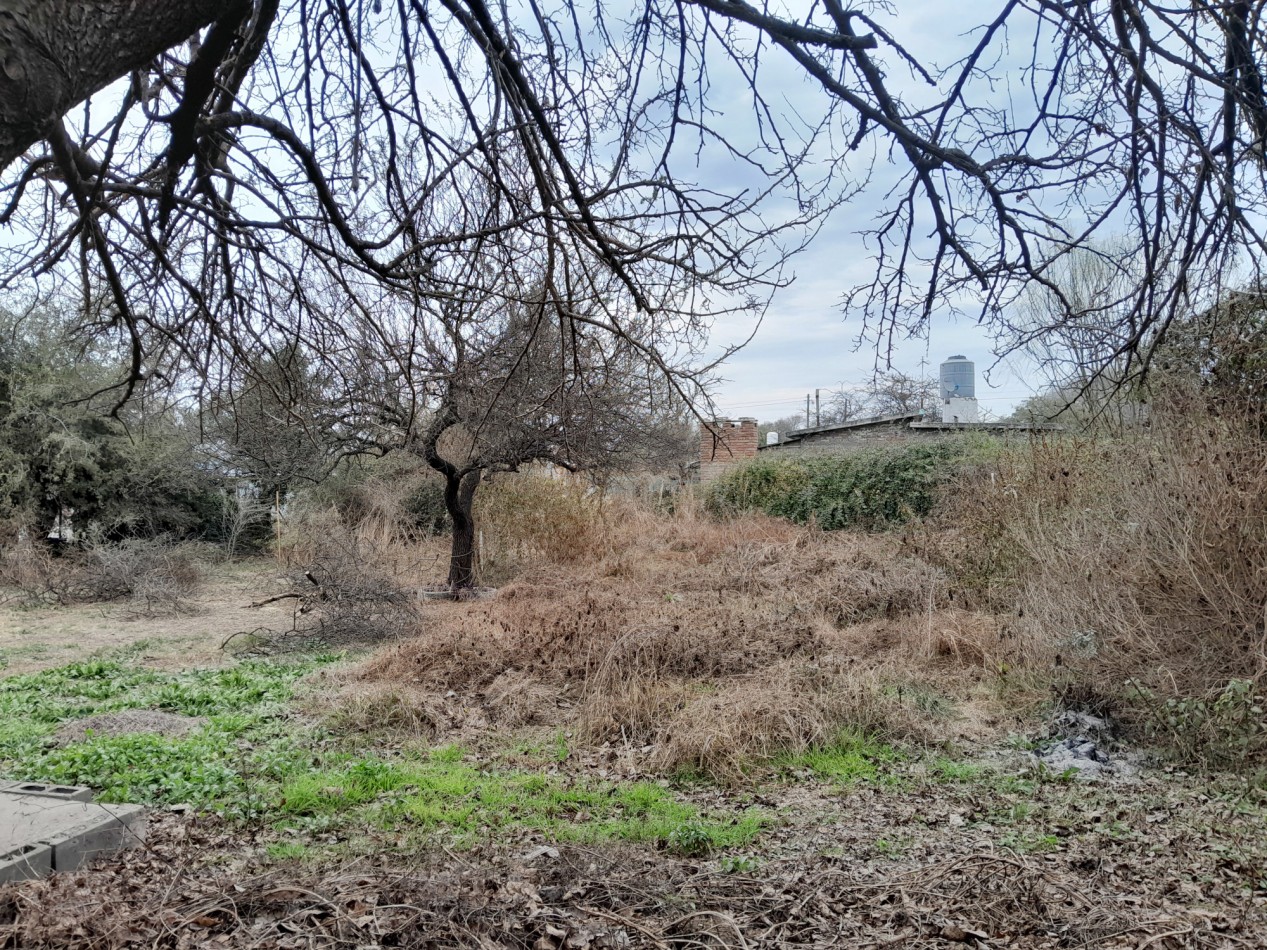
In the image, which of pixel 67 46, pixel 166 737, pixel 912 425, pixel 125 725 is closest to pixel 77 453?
pixel 125 725

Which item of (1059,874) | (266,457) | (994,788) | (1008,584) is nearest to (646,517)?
(266,457)

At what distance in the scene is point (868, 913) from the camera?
3.34 metres

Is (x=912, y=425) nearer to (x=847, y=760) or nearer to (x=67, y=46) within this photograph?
(x=847, y=760)

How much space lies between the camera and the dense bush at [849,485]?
614 inches

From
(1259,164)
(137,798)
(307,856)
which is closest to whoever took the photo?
(1259,164)

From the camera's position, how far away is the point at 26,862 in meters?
3.55

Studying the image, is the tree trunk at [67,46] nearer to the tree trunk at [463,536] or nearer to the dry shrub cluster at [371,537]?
the dry shrub cluster at [371,537]

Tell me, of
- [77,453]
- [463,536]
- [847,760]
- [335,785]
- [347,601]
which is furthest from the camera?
[77,453]

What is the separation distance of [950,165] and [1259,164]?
1.22 m

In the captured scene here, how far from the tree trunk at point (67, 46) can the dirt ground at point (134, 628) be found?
839cm

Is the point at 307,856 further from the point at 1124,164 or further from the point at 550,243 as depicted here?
the point at 1124,164

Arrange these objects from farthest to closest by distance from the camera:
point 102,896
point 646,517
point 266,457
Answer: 1. point 646,517
2. point 266,457
3. point 102,896

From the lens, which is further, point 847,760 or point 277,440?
point 277,440

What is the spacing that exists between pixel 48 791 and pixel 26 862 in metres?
0.91
